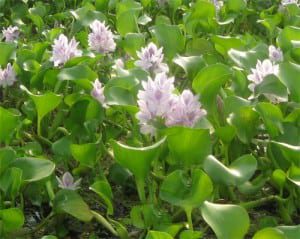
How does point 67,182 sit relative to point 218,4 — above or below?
above

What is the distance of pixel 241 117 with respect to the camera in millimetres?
1666

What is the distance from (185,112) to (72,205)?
349 millimetres

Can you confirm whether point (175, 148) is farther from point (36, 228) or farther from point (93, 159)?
point (36, 228)

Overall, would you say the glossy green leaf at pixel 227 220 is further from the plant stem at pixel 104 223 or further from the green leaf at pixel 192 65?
the green leaf at pixel 192 65

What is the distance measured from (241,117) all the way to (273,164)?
5.6 inches

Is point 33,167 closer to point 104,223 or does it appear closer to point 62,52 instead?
point 104,223

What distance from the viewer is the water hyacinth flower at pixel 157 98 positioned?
1477 mm

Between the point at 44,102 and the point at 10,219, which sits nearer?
the point at 10,219

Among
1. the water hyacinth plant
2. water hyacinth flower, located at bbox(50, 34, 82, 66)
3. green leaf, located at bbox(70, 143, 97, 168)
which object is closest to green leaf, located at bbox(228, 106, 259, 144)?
the water hyacinth plant

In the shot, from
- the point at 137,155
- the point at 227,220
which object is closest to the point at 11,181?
the point at 137,155

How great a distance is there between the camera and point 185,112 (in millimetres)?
1484

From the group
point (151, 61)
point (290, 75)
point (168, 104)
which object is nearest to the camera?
point (168, 104)

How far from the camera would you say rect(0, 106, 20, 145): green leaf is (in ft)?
5.59

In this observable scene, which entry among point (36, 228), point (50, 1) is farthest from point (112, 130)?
point (50, 1)
